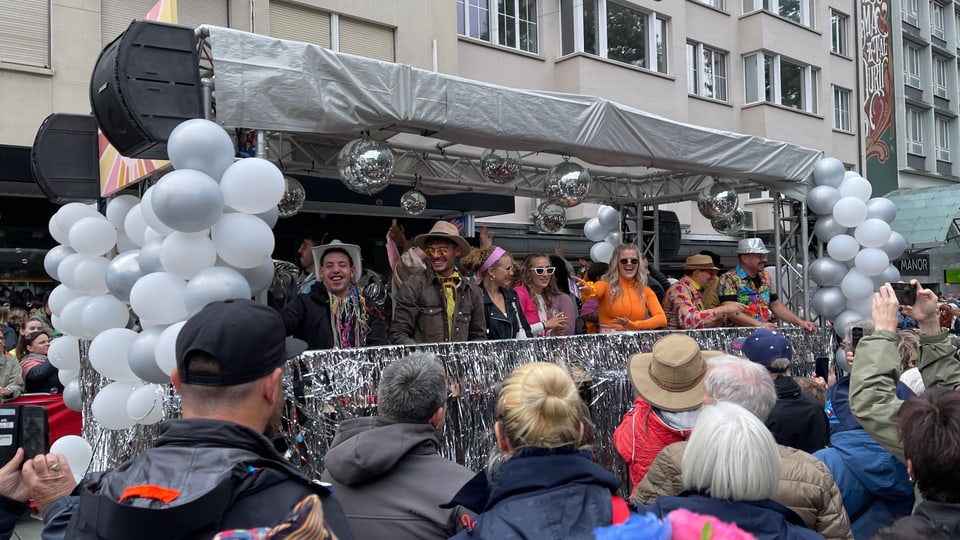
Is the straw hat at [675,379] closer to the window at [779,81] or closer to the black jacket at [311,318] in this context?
the black jacket at [311,318]

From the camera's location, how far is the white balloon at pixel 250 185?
415 centimetres

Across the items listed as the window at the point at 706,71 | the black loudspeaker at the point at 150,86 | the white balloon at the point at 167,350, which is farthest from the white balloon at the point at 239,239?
the window at the point at 706,71

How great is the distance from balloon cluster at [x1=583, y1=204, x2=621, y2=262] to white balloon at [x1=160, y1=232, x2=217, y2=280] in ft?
23.4

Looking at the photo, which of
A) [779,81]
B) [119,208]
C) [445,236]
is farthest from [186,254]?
[779,81]

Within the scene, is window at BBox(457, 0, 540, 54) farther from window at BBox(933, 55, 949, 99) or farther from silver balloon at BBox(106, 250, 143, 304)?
window at BBox(933, 55, 949, 99)

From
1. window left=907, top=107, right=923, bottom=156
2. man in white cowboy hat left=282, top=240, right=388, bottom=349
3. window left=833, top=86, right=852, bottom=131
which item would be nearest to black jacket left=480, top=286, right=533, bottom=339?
man in white cowboy hat left=282, top=240, right=388, bottom=349

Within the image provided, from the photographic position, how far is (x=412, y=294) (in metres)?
5.34

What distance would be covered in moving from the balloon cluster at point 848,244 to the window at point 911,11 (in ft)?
88.3

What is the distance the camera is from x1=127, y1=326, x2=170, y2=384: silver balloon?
4129 millimetres

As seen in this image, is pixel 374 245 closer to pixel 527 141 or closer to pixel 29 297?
pixel 29 297

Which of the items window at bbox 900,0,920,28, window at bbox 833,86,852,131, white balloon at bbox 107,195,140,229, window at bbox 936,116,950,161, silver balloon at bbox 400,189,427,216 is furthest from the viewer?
window at bbox 936,116,950,161

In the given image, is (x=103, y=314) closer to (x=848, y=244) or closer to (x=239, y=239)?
(x=239, y=239)

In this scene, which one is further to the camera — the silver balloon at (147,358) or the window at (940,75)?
the window at (940,75)

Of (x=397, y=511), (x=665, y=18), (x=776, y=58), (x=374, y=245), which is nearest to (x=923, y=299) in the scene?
(x=397, y=511)
